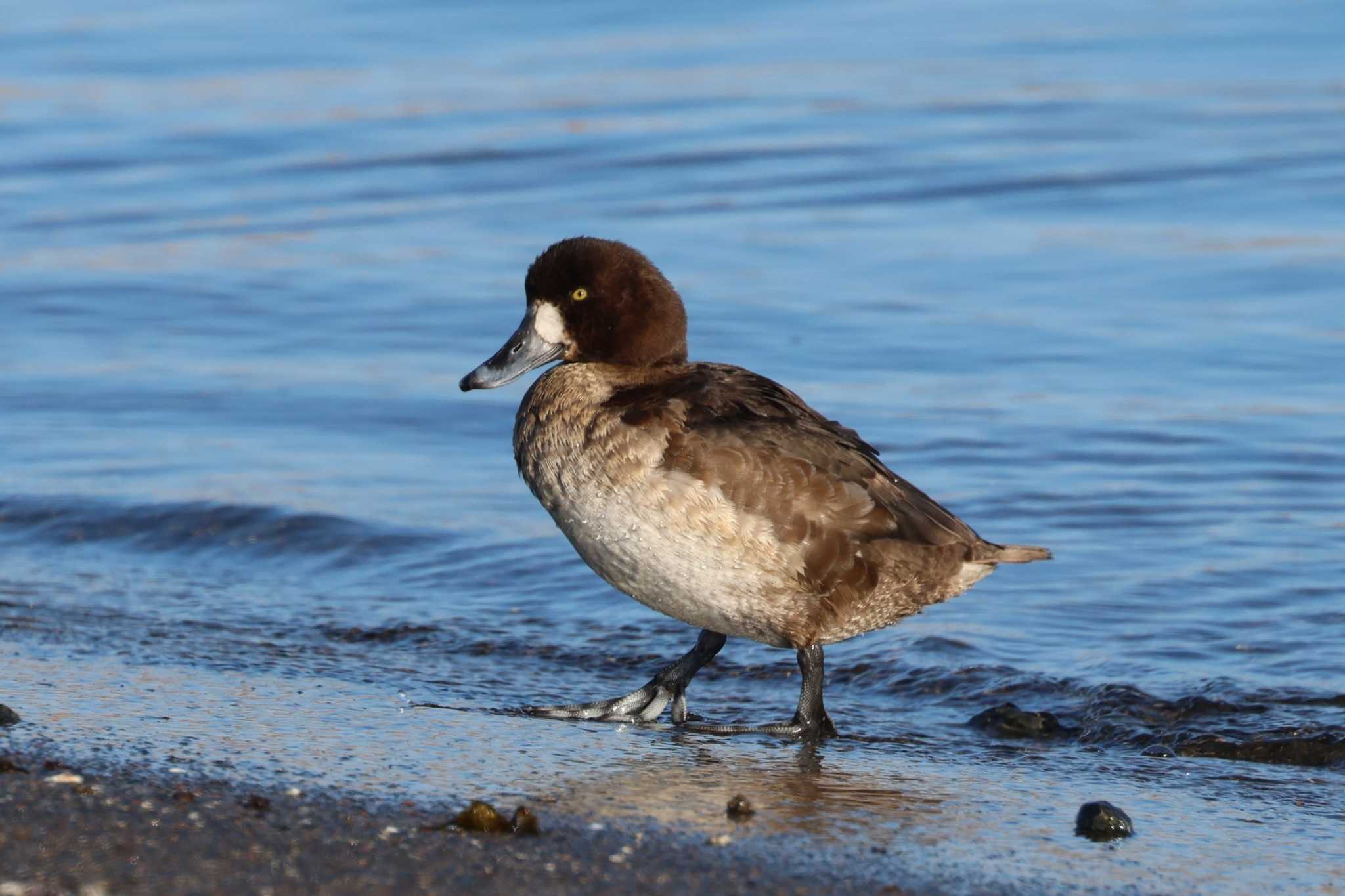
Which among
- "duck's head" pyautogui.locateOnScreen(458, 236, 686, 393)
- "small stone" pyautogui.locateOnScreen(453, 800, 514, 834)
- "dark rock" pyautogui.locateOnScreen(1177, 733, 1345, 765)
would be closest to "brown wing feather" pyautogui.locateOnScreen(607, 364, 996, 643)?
"duck's head" pyautogui.locateOnScreen(458, 236, 686, 393)

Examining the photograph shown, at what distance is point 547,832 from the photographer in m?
3.58

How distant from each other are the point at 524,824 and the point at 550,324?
6.56 feet

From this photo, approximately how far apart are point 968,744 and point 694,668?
75 cm

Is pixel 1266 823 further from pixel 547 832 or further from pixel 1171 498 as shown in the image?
pixel 1171 498

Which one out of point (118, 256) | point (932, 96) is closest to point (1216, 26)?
point (932, 96)

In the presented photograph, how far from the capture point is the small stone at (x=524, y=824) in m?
3.53

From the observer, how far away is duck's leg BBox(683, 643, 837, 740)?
4.88m

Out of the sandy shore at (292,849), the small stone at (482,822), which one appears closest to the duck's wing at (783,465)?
the sandy shore at (292,849)

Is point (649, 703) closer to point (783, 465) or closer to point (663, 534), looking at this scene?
point (663, 534)

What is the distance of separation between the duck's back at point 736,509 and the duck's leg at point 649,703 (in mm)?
258

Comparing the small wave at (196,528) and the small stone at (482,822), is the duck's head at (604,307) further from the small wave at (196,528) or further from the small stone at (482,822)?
the small wave at (196,528)

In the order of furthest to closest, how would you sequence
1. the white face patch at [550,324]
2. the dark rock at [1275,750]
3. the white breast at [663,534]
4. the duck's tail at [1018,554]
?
1. the white face patch at [550,324]
2. the duck's tail at [1018,554]
3. the dark rock at [1275,750]
4. the white breast at [663,534]

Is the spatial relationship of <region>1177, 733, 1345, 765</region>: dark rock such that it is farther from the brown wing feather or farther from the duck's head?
the duck's head

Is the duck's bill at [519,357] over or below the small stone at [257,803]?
over
